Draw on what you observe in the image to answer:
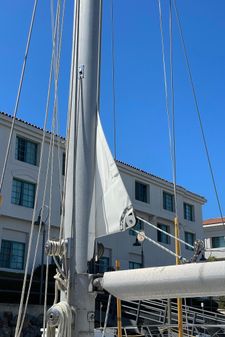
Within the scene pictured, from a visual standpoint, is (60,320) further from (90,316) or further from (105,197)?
(105,197)

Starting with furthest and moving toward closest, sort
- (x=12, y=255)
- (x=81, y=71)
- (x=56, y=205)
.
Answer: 1. (x=56, y=205)
2. (x=12, y=255)
3. (x=81, y=71)

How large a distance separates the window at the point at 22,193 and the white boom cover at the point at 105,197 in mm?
23154

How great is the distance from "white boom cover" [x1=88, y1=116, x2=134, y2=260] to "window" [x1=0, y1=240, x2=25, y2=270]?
22561 millimetres

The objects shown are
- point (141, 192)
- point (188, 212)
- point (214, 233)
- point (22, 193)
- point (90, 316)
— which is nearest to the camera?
point (90, 316)

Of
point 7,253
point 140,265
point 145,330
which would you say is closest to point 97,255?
point 145,330

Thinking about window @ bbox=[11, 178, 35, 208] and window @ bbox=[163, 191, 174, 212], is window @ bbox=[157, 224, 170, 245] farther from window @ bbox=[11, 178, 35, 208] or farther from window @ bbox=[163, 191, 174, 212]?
window @ bbox=[11, 178, 35, 208]

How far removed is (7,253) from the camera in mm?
26391

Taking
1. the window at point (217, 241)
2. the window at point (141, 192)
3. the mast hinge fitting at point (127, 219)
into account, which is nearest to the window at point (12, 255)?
the window at point (141, 192)

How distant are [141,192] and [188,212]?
6.60m

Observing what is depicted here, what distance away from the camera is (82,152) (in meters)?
4.57

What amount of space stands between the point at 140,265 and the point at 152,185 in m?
6.30

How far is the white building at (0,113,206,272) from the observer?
26.7 meters

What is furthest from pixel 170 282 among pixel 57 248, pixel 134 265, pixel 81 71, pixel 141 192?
pixel 141 192

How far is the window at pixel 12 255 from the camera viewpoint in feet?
86.1
